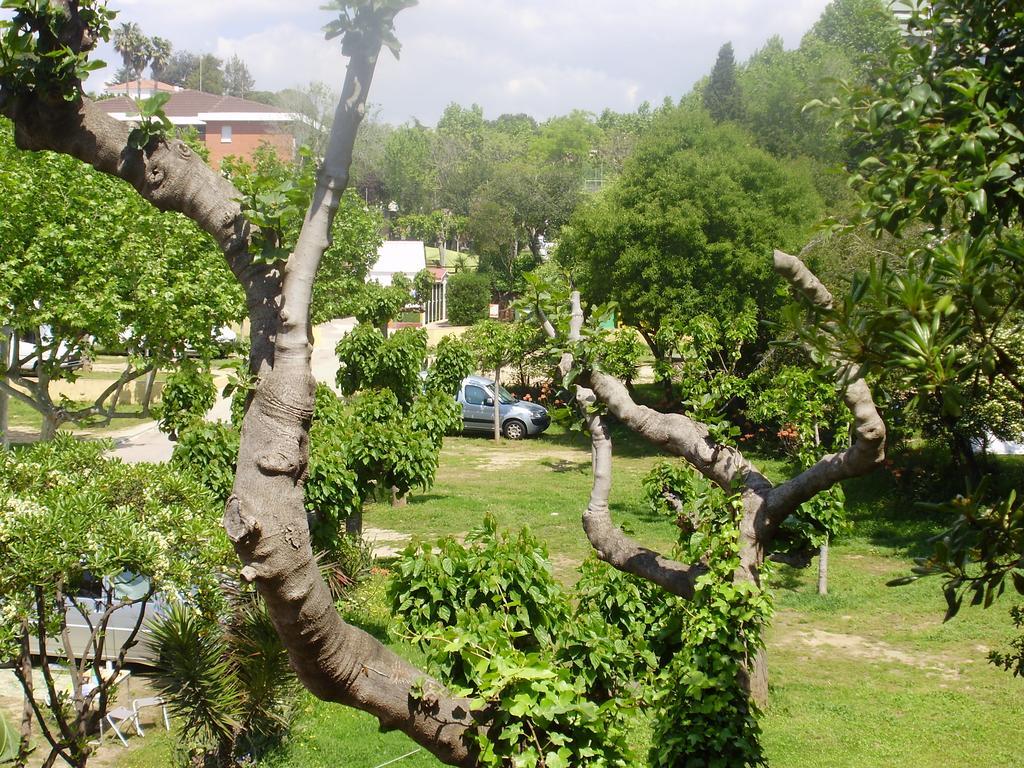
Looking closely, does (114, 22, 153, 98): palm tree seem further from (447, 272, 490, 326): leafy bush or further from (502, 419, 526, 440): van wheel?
(502, 419, 526, 440): van wheel

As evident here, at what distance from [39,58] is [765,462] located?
19531 mm

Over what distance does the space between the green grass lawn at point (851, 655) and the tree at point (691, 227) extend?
6.03 m

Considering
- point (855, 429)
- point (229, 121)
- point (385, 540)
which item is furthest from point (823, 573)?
point (229, 121)

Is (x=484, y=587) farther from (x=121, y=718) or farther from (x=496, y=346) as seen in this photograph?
(x=496, y=346)

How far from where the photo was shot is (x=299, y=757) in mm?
8055

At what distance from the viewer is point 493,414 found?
24.3 meters

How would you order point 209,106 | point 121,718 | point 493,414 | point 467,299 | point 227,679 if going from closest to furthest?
point 227,679, point 121,718, point 493,414, point 467,299, point 209,106

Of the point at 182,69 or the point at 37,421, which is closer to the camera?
the point at 37,421

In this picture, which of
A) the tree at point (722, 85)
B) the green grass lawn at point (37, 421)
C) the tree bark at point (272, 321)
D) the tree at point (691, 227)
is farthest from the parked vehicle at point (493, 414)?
the tree at point (722, 85)

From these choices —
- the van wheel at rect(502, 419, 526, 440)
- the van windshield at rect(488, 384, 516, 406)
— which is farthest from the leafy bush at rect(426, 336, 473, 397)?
the van wheel at rect(502, 419, 526, 440)

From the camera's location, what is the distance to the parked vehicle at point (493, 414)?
24.4 m

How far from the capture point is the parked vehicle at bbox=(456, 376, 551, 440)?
2436 cm

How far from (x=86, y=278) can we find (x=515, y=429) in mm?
12298

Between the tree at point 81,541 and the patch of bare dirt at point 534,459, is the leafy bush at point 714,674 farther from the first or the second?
the patch of bare dirt at point 534,459
